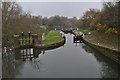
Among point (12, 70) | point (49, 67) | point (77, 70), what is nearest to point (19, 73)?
point (12, 70)

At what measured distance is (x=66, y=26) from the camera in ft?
187

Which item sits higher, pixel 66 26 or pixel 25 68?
pixel 66 26

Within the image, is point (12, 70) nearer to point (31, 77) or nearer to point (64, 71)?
point (31, 77)

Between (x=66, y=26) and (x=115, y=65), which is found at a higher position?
(x=66, y=26)

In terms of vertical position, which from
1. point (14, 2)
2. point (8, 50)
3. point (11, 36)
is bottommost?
point (8, 50)

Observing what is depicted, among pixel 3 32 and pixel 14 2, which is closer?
pixel 3 32

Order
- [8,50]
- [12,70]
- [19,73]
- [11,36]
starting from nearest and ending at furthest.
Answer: [19,73], [12,70], [8,50], [11,36]

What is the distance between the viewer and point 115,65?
8.09 meters

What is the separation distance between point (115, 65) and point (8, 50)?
787cm

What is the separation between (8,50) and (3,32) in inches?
68.8

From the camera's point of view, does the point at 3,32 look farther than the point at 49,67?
Yes

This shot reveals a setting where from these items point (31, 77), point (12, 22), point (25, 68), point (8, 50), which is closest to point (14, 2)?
point (12, 22)

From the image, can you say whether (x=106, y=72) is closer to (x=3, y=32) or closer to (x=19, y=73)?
(x=19, y=73)

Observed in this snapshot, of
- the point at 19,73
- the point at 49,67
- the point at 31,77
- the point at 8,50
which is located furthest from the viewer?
the point at 8,50
